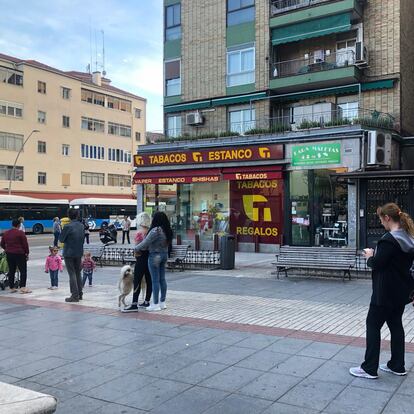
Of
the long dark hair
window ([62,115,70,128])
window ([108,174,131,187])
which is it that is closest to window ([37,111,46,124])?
window ([62,115,70,128])

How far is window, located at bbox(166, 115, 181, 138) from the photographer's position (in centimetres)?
2673

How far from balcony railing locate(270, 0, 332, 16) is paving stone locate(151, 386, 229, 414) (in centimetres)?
2159

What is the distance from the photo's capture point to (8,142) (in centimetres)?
5047

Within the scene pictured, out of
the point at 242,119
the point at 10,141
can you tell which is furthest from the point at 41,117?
the point at 242,119

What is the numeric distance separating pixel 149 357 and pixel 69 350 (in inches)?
43.1

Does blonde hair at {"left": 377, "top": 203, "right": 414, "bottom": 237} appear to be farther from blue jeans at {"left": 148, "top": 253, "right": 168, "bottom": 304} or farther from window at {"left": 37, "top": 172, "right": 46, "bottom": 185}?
window at {"left": 37, "top": 172, "right": 46, "bottom": 185}

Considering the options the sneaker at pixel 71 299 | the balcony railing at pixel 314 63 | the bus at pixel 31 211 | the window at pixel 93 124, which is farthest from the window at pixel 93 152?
the sneaker at pixel 71 299

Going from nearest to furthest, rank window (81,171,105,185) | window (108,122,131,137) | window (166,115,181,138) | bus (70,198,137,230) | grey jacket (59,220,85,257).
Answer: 1. grey jacket (59,220,85,257)
2. window (166,115,181,138)
3. bus (70,198,137,230)
4. window (81,171,105,185)
5. window (108,122,131,137)

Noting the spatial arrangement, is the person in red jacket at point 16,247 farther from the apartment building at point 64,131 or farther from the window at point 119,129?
the window at point 119,129

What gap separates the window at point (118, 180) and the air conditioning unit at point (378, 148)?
47.1 m

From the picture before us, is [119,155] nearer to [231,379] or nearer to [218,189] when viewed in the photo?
[218,189]

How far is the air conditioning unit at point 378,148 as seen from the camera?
18.5m

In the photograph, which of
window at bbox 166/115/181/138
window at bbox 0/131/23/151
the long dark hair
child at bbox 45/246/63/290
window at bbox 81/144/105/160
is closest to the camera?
the long dark hair

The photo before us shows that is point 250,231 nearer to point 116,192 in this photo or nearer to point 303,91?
point 303,91
